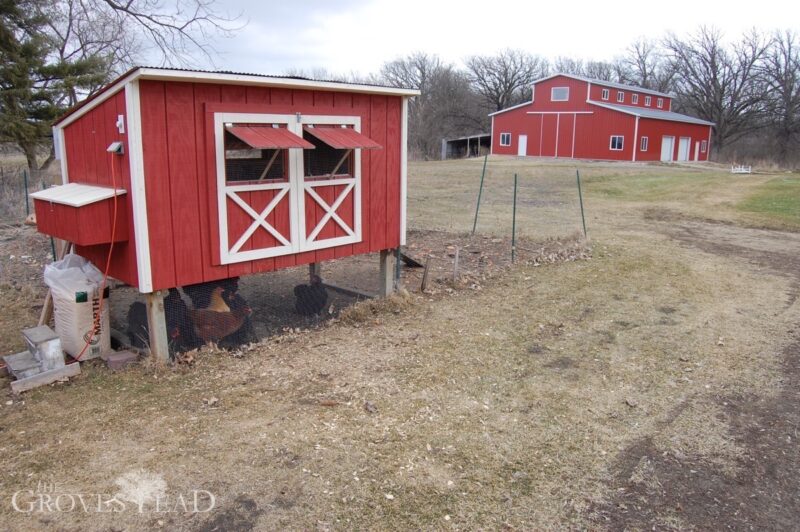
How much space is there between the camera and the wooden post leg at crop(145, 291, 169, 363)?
586cm

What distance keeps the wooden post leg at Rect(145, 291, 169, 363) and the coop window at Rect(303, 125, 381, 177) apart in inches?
84.4

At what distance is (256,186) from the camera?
639 centimetres

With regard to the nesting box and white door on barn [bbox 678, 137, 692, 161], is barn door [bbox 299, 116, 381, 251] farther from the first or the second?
white door on barn [bbox 678, 137, 692, 161]

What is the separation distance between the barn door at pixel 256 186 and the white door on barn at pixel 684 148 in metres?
42.2

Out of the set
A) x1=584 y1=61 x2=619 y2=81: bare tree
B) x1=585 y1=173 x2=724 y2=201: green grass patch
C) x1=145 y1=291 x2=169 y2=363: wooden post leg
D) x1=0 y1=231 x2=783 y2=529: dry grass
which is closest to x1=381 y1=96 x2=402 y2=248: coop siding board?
x1=0 y1=231 x2=783 y2=529: dry grass

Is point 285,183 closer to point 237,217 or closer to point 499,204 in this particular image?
point 237,217

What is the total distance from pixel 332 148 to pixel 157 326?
2757 millimetres

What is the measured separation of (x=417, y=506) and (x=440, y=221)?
38.4 feet

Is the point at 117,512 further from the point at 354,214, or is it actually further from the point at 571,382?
the point at 354,214

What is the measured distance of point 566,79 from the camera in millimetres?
39781

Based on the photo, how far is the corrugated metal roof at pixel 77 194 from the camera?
5.53 metres

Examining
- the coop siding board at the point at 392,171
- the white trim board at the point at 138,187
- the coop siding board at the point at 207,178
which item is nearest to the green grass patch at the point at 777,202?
the coop siding board at the point at 392,171

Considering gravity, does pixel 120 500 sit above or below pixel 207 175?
below

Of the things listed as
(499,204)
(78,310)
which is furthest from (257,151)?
(499,204)
